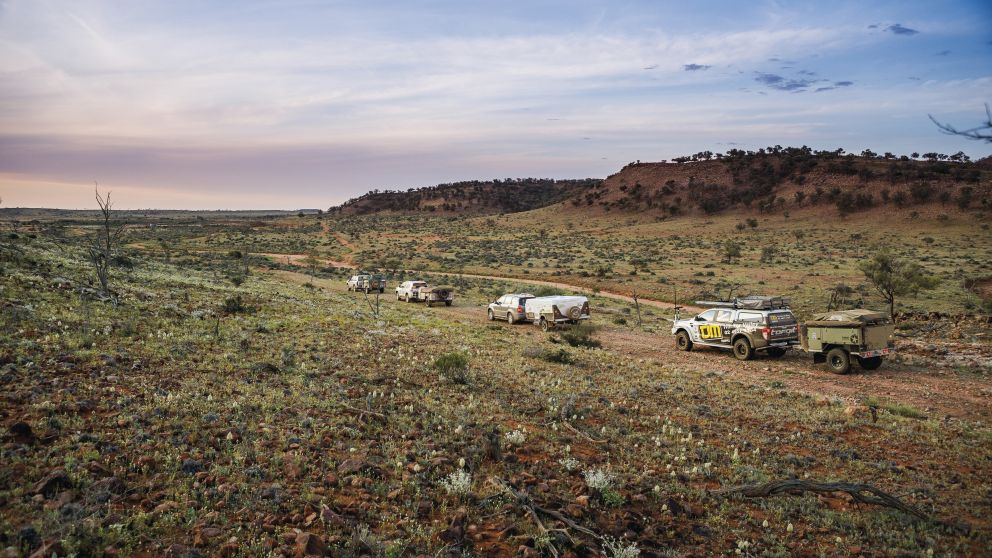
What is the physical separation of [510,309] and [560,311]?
311cm

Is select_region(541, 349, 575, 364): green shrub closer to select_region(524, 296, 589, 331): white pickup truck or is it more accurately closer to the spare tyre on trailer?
select_region(524, 296, 589, 331): white pickup truck

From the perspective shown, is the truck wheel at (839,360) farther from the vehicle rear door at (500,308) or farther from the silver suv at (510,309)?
the vehicle rear door at (500,308)

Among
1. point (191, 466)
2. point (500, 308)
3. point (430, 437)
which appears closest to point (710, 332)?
point (500, 308)

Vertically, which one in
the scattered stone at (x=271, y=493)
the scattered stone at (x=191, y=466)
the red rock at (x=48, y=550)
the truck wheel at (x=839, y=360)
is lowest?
the truck wheel at (x=839, y=360)

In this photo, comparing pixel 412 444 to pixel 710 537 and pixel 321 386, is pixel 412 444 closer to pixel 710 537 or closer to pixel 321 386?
pixel 321 386

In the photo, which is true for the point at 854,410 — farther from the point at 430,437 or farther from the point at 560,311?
the point at 560,311

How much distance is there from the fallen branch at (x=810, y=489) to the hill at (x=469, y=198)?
119004 millimetres

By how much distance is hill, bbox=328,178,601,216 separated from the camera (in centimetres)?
14075

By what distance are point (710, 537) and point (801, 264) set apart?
4763cm

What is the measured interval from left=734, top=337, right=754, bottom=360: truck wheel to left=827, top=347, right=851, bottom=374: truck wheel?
2.40 meters

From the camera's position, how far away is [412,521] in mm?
6312

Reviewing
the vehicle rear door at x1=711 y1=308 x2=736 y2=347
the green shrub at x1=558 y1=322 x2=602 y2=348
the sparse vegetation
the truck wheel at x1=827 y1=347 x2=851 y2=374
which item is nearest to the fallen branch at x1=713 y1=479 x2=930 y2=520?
the sparse vegetation

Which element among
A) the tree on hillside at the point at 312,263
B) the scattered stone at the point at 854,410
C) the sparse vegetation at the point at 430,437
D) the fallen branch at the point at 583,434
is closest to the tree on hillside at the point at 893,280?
the sparse vegetation at the point at 430,437

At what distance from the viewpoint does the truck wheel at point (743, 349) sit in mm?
18844
